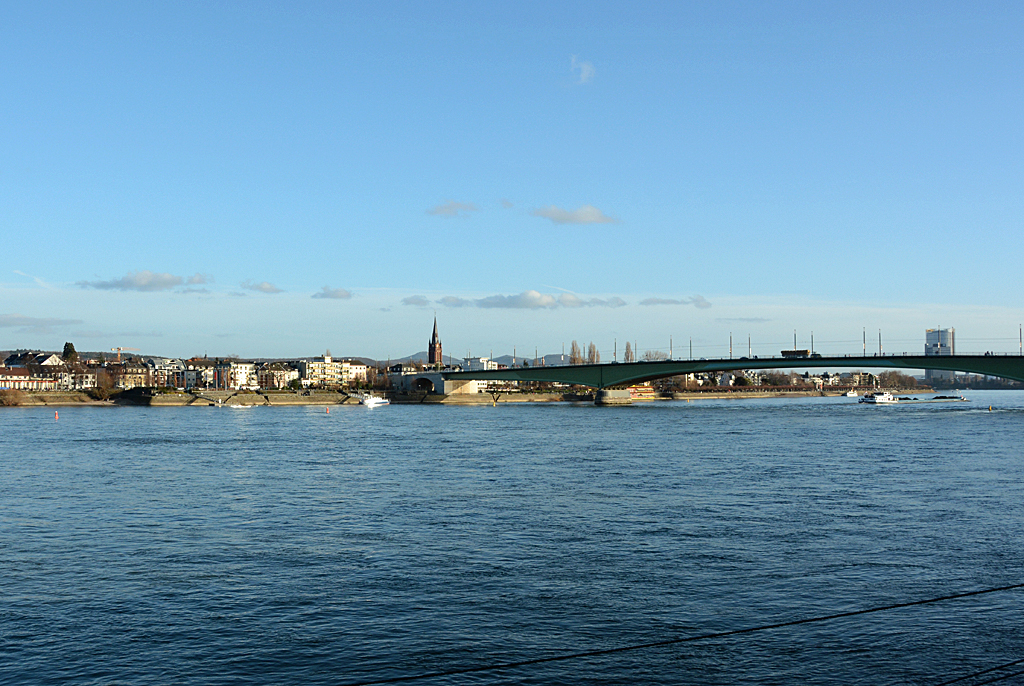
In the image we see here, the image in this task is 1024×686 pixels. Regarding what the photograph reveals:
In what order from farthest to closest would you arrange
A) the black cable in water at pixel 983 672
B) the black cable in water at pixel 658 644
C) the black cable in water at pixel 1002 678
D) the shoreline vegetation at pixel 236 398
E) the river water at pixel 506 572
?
the shoreline vegetation at pixel 236 398, the river water at pixel 506 572, the black cable in water at pixel 658 644, the black cable in water at pixel 983 672, the black cable in water at pixel 1002 678

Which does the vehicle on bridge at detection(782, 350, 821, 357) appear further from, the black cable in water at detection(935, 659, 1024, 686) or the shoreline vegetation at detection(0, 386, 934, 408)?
the black cable in water at detection(935, 659, 1024, 686)

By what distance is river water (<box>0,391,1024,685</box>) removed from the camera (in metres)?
12.3

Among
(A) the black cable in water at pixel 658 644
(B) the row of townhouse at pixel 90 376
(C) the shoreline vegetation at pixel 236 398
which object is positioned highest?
(B) the row of townhouse at pixel 90 376

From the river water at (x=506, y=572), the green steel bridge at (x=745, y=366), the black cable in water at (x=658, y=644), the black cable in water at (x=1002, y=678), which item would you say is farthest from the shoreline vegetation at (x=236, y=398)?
the black cable in water at (x=1002, y=678)

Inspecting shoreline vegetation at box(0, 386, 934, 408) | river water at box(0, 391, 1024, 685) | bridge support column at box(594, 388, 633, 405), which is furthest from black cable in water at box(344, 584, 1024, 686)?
shoreline vegetation at box(0, 386, 934, 408)

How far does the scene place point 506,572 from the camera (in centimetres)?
1725

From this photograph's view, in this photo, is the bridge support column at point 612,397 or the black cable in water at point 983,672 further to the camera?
the bridge support column at point 612,397

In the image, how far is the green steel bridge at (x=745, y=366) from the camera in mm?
86500

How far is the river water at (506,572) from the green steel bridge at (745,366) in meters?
56.0

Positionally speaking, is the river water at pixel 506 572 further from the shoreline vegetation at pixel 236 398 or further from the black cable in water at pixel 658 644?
the shoreline vegetation at pixel 236 398

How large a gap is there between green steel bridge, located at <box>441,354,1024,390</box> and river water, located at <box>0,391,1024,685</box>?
56.0m

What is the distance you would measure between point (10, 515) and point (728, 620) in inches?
789

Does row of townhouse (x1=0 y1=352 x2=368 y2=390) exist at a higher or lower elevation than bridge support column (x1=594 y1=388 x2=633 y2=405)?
higher

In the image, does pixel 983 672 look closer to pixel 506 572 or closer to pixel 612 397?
pixel 506 572
